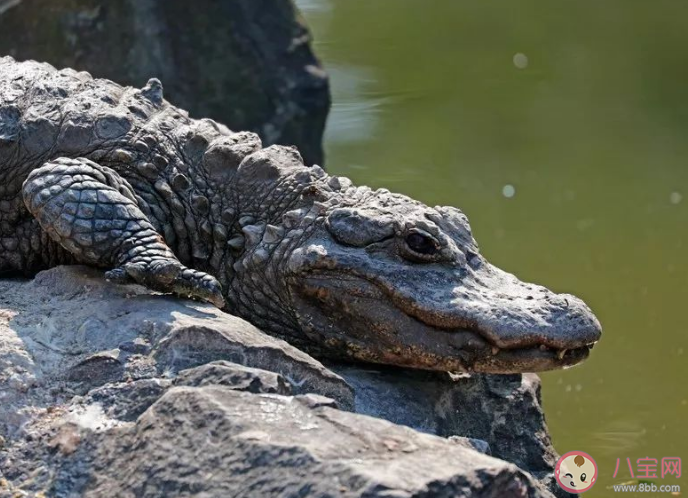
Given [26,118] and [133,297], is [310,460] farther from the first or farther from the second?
[26,118]

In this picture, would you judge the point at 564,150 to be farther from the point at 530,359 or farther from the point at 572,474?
the point at 530,359

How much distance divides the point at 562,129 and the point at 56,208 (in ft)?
24.5

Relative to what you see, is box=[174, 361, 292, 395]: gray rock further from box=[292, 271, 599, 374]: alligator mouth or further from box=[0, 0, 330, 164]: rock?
box=[0, 0, 330, 164]: rock

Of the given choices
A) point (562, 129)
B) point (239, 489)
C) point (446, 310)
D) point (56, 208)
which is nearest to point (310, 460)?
point (239, 489)

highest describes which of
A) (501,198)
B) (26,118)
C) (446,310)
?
(26,118)

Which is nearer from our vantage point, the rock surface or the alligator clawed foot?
the rock surface

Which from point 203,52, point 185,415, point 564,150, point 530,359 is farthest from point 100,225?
point 564,150

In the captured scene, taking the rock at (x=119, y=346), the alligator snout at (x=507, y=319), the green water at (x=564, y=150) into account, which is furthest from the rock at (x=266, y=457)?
the green water at (x=564, y=150)

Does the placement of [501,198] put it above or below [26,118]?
below

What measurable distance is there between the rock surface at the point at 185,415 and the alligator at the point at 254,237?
176mm

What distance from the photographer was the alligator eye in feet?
13.7

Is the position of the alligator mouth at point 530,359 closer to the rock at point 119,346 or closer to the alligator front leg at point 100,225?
the rock at point 119,346

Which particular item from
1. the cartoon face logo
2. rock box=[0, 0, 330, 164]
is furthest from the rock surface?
rock box=[0, 0, 330, 164]

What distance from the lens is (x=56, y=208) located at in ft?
13.4
